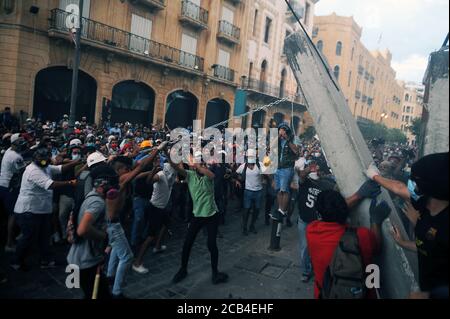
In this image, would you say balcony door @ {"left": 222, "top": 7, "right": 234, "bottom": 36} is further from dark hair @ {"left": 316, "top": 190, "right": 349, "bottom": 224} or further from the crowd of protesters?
dark hair @ {"left": 316, "top": 190, "right": 349, "bottom": 224}

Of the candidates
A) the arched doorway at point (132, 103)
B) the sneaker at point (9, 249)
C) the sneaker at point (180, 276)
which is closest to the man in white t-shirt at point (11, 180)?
the sneaker at point (9, 249)

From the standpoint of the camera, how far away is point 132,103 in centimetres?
1745

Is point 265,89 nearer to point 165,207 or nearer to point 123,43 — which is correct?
point 123,43

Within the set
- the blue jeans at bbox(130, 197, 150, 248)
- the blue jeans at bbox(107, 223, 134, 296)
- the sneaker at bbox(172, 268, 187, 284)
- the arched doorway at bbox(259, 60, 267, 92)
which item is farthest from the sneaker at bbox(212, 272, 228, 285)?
the arched doorway at bbox(259, 60, 267, 92)

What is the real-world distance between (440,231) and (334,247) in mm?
800

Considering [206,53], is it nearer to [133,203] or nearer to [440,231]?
[133,203]

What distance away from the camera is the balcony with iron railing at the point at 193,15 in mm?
18681

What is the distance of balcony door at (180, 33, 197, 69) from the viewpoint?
63.1 ft

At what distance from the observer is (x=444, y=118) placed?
87.7 inches

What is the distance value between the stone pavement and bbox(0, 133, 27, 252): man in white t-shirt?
2.76 ft

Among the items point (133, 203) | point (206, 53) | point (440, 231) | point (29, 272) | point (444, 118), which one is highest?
point (206, 53)

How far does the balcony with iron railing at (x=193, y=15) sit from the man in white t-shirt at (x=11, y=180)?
15.7 m
